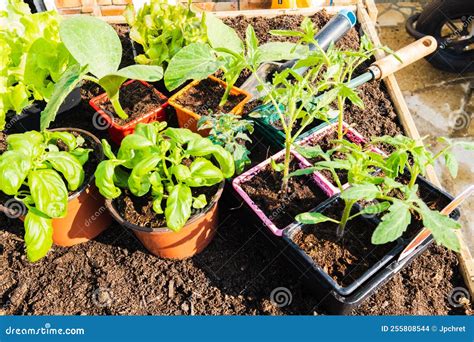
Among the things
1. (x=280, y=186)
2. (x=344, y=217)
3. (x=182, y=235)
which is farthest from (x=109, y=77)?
(x=344, y=217)

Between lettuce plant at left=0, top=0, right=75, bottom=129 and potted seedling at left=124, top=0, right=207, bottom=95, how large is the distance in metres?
0.35

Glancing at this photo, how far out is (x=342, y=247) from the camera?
1.56m

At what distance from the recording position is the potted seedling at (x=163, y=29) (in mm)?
1982

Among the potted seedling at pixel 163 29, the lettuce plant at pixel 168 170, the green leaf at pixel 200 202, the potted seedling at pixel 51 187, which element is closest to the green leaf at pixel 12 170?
the potted seedling at pixel 51 187

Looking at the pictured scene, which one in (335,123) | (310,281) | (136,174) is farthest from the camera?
(335,123)

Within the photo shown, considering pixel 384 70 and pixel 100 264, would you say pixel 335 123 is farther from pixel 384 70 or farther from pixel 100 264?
pixel 100 264

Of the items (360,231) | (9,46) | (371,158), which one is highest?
(9,46)

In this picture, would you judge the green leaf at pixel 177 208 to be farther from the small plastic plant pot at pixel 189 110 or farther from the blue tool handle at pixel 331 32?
the blue tool handle at pixel 331 32

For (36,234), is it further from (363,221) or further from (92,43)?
(363,221)

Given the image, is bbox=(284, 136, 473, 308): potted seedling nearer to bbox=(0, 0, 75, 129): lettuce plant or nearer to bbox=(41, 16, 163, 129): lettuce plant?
bbox=(41, 16, 163, 129): lettuce plant

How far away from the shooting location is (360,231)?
1579 mm

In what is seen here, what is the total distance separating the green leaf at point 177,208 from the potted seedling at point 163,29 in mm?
763

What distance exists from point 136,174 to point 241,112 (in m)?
0.63

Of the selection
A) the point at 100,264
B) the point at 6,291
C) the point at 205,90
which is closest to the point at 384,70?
the point at 205,90
